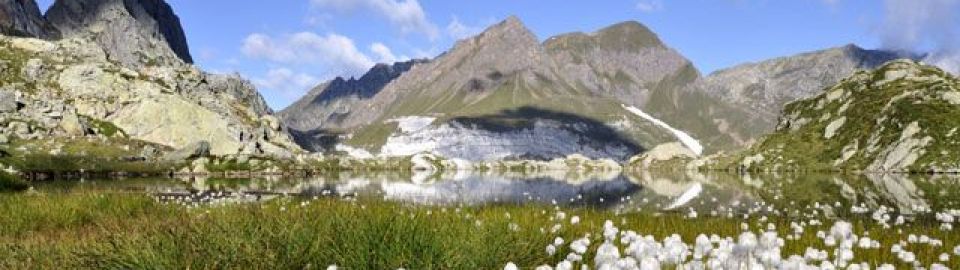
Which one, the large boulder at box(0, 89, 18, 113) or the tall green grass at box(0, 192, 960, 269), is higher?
the large boulder at box(0, 89, 18, 113)

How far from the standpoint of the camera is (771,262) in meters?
8.45

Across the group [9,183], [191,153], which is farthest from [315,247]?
[191,153]

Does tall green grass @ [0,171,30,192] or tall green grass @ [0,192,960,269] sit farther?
tall green grass @ [0,171,30,192]

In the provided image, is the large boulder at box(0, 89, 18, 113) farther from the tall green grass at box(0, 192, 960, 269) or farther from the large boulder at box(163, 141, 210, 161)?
the tall green grass at box(0, 192, 960, 269)

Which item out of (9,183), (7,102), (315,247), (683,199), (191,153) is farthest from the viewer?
(7,102)

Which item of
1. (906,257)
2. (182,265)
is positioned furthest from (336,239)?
(906,257)

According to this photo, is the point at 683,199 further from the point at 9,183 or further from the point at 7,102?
the point at 7,102

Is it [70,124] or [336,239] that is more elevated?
[70,124]

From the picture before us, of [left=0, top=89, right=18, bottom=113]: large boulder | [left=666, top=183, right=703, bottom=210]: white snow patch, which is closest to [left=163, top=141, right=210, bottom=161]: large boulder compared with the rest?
[left=0, top=89, right=18, bottom=113]: large boulder

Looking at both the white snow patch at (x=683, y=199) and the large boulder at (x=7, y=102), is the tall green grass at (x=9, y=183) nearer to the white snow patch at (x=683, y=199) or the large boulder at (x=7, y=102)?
the white snow patch at (x=683, y=199)

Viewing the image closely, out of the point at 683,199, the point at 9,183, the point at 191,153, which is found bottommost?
the point at 683,199

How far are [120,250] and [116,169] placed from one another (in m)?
172

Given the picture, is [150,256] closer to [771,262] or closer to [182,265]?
[182,265]

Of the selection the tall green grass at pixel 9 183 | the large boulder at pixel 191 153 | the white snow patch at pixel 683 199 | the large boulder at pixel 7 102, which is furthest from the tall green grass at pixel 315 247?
the large boulder at pixel 7 102
